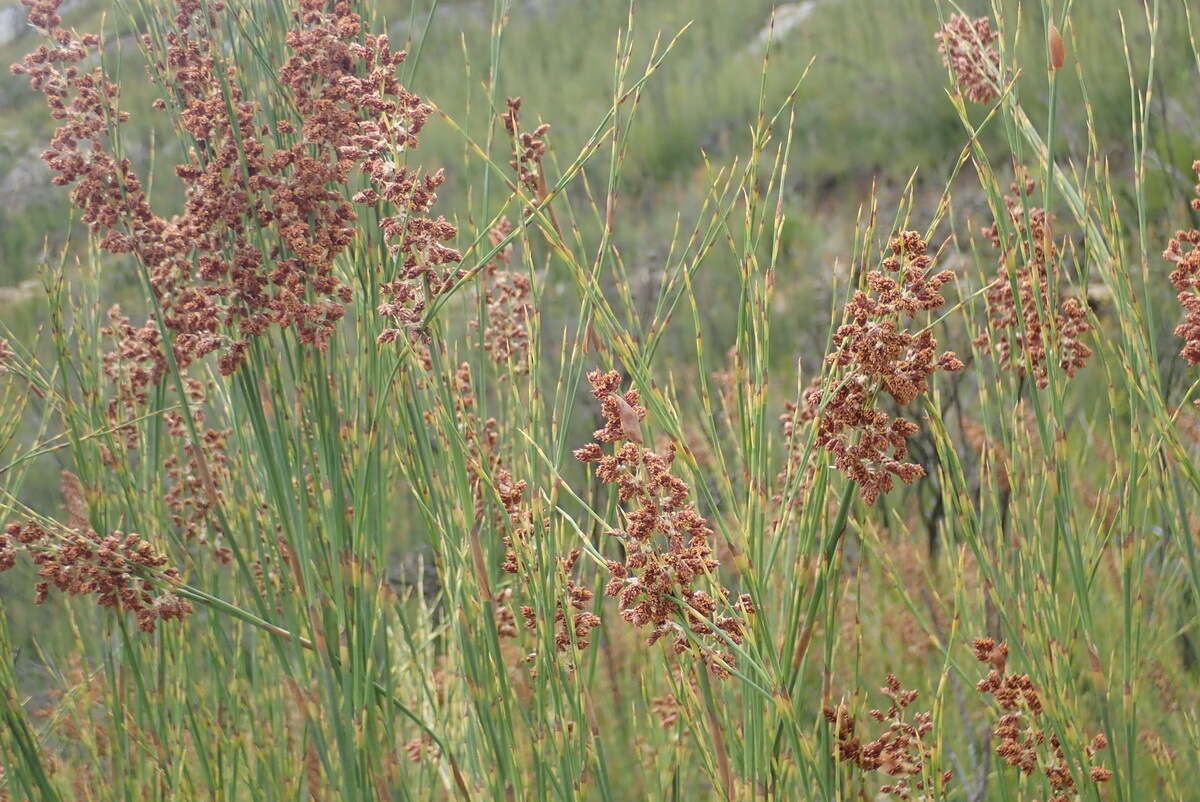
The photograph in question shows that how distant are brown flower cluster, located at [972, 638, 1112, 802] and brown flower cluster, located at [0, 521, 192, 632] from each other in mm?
775

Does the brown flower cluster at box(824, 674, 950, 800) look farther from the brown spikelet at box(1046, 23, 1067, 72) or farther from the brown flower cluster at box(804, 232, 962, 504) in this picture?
the brown spikelet at box(1046, 23, 1067, 72)

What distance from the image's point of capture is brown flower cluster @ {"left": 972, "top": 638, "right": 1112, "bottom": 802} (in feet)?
3.74

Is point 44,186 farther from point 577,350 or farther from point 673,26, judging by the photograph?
point 577,350

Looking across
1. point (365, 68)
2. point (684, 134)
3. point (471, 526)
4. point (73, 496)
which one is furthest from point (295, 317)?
point (684, 134)

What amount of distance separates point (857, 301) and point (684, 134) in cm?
668

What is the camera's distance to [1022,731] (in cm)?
122

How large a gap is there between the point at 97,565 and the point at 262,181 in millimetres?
407

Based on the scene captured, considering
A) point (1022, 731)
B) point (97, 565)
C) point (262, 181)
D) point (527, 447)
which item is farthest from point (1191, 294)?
point (97, 565)

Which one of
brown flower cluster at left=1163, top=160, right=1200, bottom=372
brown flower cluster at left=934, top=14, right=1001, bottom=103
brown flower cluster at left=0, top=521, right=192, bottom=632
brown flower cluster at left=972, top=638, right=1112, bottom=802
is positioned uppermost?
brown flower cluster at left=934, top=14, right=1001, bottom=103

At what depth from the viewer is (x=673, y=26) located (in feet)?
31.6

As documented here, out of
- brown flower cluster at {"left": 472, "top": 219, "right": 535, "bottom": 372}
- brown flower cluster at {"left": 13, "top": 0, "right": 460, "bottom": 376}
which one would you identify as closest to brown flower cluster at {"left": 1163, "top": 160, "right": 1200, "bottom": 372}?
brown flower cluster at {"left": 13, "top": 0, "right": 460, "bottom": 376}

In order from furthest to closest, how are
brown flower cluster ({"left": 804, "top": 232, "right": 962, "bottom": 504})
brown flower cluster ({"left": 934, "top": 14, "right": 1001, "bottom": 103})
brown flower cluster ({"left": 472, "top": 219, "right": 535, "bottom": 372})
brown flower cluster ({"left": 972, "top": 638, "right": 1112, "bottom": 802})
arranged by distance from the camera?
brown flower cluster ({"left": 472, "top": 219, "right": 535, "bottom": 372}) → brown flower cluster ({"left": 934, "top": 14, "right": 1001, "bottom": 103}) → brown flower cluster ({"left": 972, "top": 638, "right": 1112, "bottom": 802}) → brown flower cluster ({"left": 804, "top": 232, "right": 962, "bottom": 504})

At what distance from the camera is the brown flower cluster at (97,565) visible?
3.50 feet

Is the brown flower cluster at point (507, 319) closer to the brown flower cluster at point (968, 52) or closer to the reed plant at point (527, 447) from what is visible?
the reed plant at point (527, 447)
